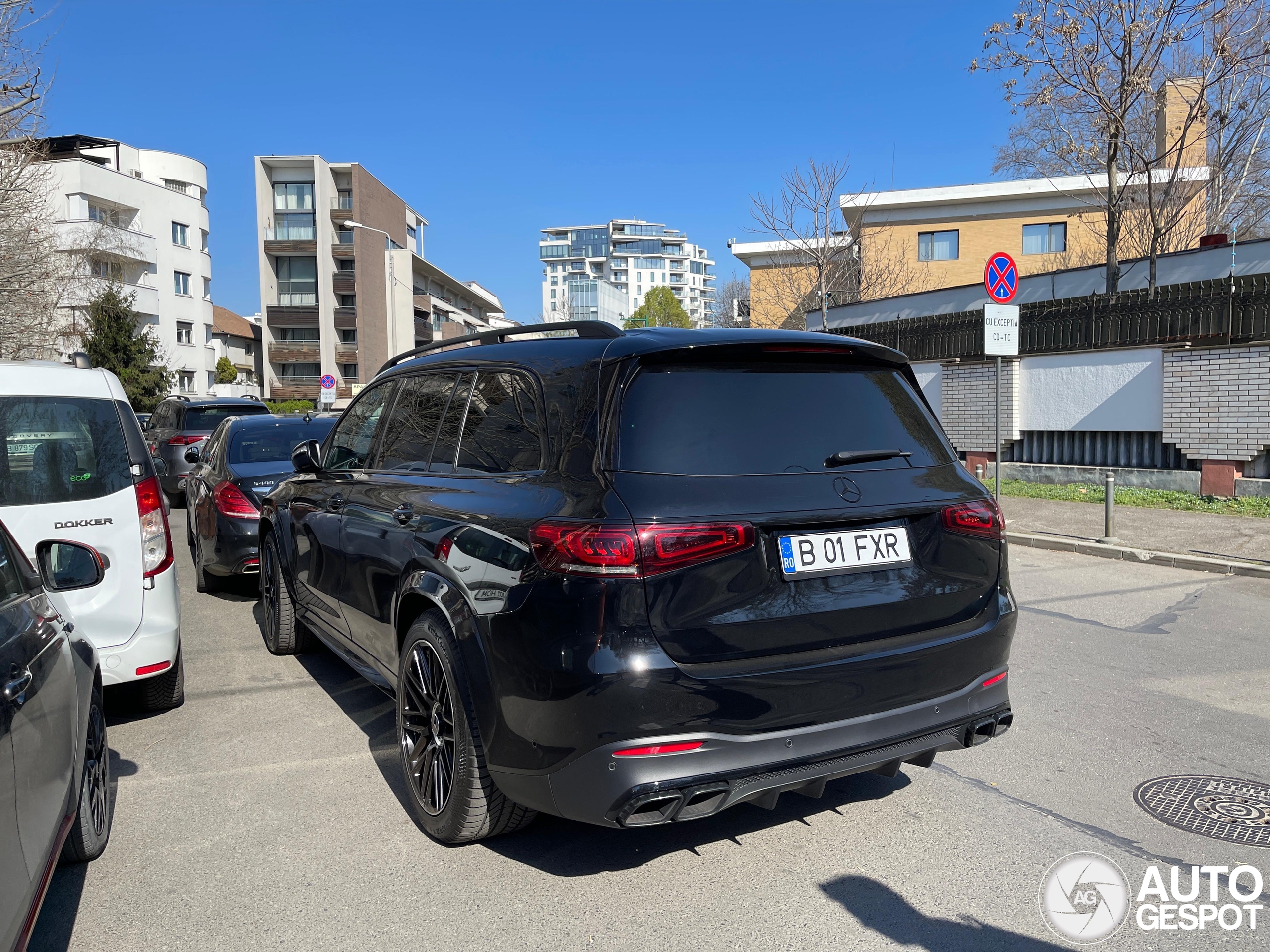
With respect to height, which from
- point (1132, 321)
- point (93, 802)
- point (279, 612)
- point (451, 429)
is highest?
point (1132, 321)

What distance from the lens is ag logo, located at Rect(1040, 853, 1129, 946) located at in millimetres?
2895

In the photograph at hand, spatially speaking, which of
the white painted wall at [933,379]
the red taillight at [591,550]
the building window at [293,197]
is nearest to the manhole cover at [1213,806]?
the red taillight at [591,550]

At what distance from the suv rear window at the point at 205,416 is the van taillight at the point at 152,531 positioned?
39.6 ft

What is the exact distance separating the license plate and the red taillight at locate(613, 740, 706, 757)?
0.59m

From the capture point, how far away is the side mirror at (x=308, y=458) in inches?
213

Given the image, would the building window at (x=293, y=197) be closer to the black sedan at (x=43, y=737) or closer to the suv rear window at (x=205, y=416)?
the suv rear window at (x=205, y=416)

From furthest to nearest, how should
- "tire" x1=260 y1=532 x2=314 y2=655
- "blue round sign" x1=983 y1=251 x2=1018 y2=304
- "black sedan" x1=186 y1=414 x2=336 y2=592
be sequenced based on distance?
"blue round sign" x1=983 y1=251 x2=1018 y2=304 < "black sedan" x1=186 y1=414 x2=336 y2=592 < "tire" x1=260 y1=532 x2=314 y2=655

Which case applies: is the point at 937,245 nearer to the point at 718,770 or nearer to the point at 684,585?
the point at 684,585

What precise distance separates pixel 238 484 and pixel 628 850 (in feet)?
18.5

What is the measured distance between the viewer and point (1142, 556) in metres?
9.95

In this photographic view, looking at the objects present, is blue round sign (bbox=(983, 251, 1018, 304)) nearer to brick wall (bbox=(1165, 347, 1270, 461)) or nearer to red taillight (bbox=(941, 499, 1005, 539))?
brick wall (bbox=(1165, 347, 1270, 461))

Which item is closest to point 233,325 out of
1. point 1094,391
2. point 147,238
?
point 147,238

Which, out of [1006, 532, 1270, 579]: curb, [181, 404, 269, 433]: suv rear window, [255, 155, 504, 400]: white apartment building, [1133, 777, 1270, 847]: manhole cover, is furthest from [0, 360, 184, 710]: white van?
[255, 155, 504, 400]: white apartment building

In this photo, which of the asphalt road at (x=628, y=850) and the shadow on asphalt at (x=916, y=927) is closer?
the shadow on asphalt at (x=916, y=927)
